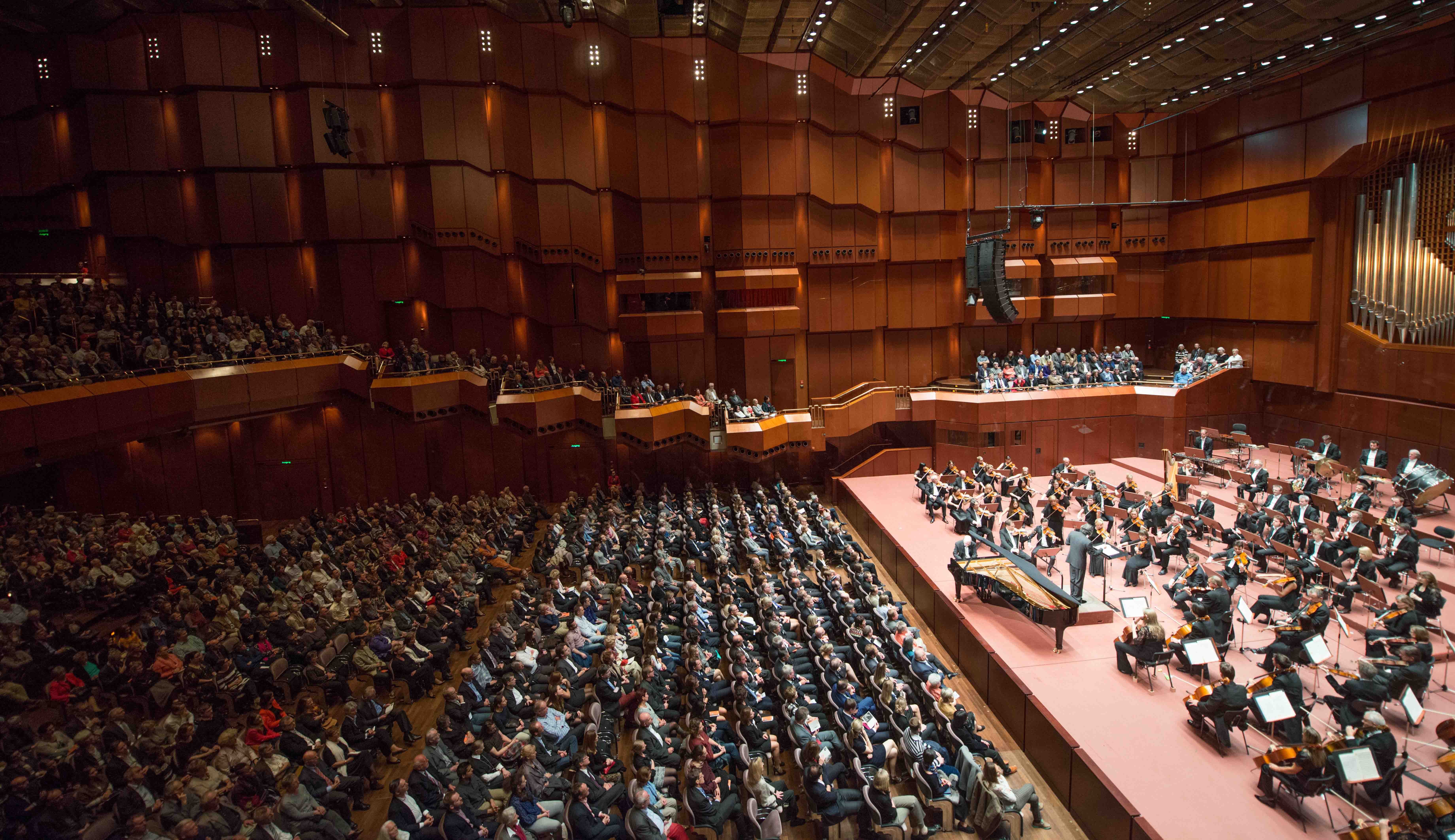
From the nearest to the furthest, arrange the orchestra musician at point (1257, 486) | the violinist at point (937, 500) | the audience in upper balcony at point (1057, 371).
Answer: the orchestra musician at point (1257, 486) < the violinist at point (937, 500) < the audience in upper balcony at point (1057, 371)

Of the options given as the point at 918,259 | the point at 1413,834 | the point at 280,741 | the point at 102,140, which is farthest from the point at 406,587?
the point at 918,259

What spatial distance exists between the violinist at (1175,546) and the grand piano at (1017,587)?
5.04ft

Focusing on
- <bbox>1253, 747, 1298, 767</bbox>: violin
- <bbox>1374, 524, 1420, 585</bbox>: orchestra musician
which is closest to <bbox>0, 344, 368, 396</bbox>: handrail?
<bbox>1253, 747, 1298, 767</bbox>: violin

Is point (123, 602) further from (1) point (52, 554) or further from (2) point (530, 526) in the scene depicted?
(2) point (530, 526)

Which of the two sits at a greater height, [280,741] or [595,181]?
[595,181]

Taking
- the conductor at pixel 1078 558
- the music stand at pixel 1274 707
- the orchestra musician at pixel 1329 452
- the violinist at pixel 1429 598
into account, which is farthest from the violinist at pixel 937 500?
the music stand at pixel 1274 707

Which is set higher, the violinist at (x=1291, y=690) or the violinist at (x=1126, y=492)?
the violinist at (x=1126, y=492)

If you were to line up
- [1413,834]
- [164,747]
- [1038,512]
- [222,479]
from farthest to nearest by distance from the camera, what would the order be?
[222,479] → [1038,512] → [164,747] → [1413,834]

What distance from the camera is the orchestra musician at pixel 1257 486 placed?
12.5m

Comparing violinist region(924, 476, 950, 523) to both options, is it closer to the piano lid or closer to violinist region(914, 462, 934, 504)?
violinist region(914, 462, 934, 504)

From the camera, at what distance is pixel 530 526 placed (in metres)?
14.3

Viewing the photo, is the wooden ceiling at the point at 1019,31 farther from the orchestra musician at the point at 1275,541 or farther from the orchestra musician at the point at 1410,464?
the orchestra musician at the point at 1275,541

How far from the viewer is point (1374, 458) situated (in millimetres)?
13469

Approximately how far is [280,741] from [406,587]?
11.2 ft
